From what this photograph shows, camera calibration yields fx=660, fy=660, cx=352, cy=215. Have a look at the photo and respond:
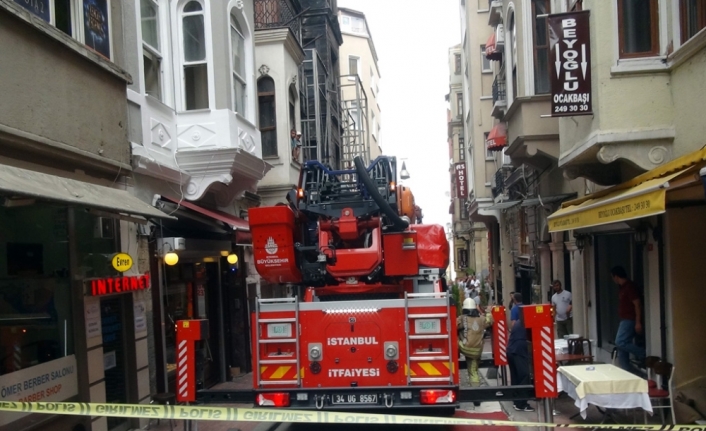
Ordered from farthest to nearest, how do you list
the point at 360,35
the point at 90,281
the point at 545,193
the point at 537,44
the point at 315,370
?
the point at 360,35 → the point at 545,193 → the point at 537,44 → the point at 90,281 → the point at 315,370

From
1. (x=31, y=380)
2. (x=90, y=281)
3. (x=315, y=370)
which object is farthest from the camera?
(x=90, y=281)

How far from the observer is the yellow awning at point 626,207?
6541 millimetres

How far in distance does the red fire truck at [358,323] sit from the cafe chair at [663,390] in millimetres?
2505

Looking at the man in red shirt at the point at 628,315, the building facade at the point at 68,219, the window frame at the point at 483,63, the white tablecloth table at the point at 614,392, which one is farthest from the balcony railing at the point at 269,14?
the white tablecloth table at the point at 614,392

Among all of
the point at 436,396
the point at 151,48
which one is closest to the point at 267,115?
the point at 151,48

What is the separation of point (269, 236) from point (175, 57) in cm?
473

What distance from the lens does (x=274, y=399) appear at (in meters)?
7.62

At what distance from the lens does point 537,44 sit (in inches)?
551

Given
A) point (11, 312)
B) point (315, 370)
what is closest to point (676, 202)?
point (315, 370)

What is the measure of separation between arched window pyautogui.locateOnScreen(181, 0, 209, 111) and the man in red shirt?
783 cm

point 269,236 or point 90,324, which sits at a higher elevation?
point 269,236

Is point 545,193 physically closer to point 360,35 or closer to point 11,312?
point 11,312

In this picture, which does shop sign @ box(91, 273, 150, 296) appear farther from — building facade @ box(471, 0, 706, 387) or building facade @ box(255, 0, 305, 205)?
building facade @ box(255, 0, 305, 205)

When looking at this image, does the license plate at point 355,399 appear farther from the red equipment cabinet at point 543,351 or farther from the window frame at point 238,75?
the window frame at point 238,75
